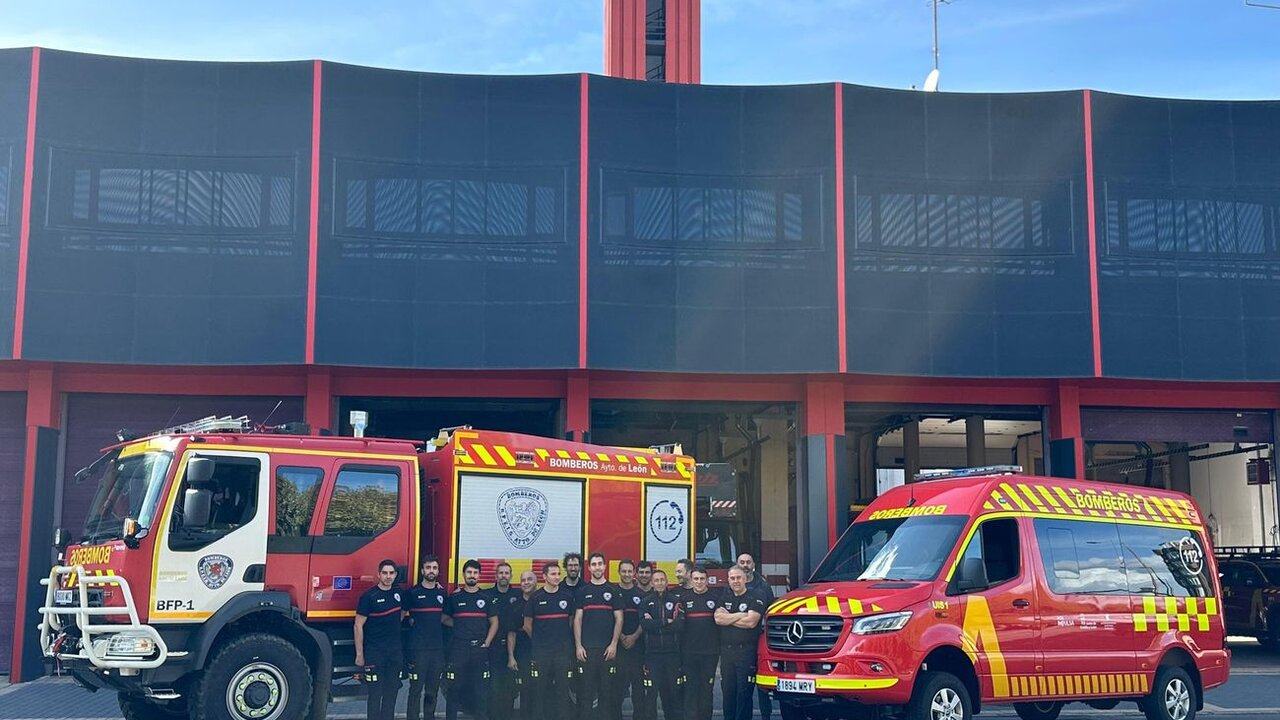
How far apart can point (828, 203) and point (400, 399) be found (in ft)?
24.5

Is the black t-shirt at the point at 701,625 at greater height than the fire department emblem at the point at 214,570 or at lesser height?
lesser

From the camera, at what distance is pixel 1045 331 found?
19.6 meters

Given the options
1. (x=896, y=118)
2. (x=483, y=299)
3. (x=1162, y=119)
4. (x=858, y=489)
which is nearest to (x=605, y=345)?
(x=483, y=299)

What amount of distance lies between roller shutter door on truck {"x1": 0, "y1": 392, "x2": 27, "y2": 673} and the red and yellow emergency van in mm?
12522

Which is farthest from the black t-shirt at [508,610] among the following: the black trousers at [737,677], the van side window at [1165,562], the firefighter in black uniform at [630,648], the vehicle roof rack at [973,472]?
the van side window at [1165,562]

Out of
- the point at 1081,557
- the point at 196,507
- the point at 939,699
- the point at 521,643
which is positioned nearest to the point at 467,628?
the point at 521,643

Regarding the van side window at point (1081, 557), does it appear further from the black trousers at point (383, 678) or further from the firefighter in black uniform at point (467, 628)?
the black trousers at point (383, 678)

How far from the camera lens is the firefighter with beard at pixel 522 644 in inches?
492

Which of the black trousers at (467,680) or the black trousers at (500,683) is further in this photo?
the black trousers at (500,683)

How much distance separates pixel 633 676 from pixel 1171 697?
5544 millimetres

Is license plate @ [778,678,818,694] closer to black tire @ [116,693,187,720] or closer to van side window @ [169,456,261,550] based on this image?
van side window @ [169,456,261,550]

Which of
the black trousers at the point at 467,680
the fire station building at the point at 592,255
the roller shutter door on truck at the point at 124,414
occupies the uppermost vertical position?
the fire station building at the point at 592,255

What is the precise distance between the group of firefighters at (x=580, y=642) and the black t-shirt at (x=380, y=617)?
0.24 metres

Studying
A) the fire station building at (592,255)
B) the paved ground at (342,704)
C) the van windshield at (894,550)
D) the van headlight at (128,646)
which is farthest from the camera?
the fire station building at (592,255)
